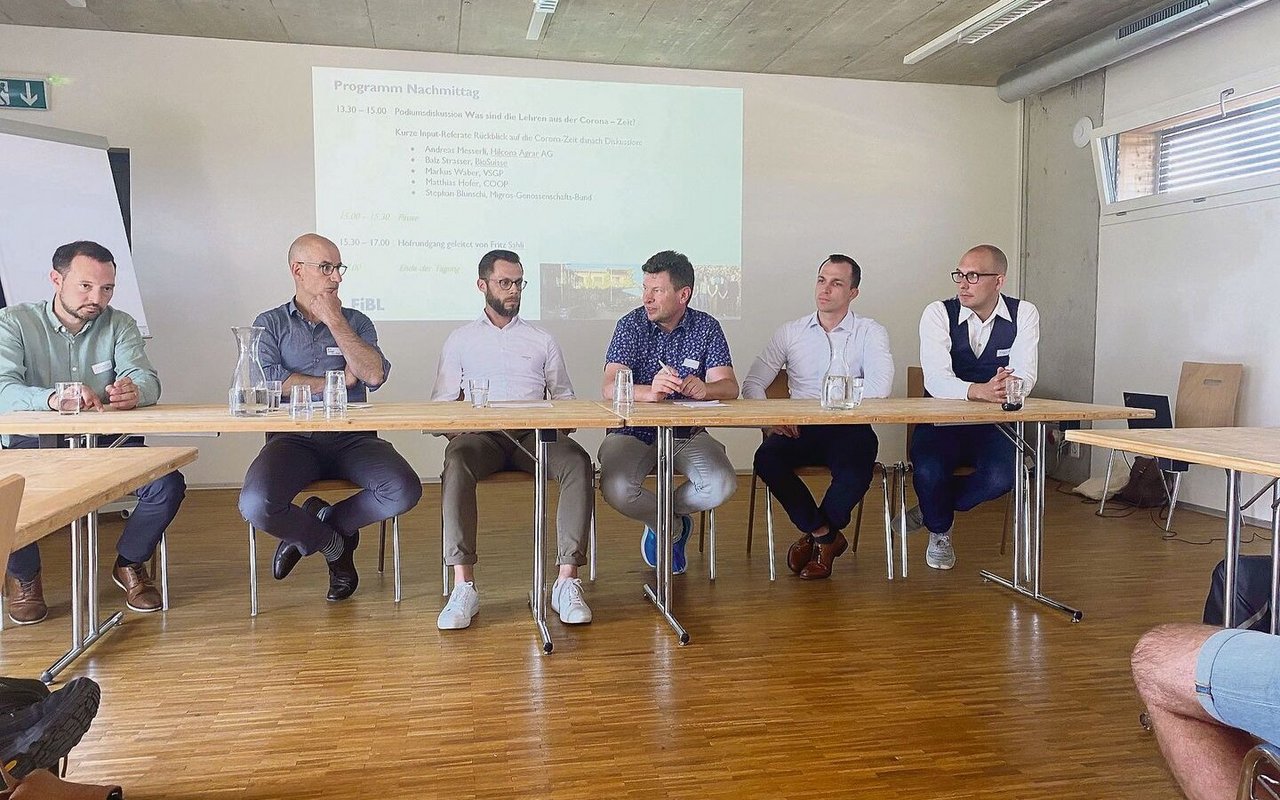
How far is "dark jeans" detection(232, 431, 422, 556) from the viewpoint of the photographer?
9.20ft

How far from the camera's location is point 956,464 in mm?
3414

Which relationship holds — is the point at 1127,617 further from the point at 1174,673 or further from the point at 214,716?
the point at 214,716

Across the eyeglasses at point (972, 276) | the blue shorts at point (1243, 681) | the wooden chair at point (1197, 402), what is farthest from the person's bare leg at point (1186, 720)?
the wooden chair at point (1197, 402)

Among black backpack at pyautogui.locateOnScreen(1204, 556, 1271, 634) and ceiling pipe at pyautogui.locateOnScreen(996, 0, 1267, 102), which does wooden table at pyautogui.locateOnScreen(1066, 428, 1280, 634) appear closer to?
black backpack at pyautogui.locateOnScreen(1204, 556, 1271, 634)

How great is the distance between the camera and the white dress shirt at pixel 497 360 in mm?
3553

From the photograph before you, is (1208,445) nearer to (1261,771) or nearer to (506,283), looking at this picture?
(1261,771)

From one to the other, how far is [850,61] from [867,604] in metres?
3.99

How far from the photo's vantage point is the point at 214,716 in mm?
2115

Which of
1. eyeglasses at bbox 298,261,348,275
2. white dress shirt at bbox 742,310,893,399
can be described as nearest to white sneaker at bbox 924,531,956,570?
white dress shirt at bbox 742,310,893,399

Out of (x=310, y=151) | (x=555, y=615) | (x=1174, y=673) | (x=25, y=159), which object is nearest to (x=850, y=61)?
(x=310, y=151)

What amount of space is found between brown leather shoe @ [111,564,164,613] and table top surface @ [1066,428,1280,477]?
2.89 m

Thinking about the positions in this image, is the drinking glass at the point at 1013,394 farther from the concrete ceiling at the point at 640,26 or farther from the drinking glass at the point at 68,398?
the drinking glass at the point at 68,398

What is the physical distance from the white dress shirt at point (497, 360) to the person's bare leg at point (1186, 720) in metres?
2.50

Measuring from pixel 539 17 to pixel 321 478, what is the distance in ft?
9.59
